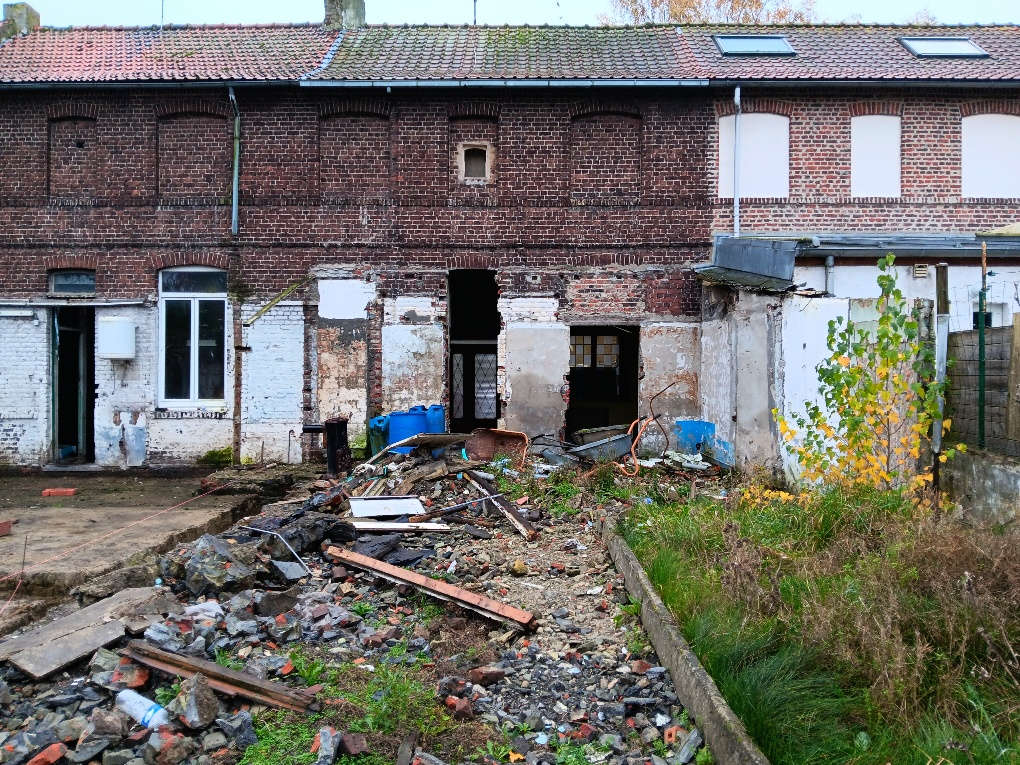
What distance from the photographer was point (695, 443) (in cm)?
1267

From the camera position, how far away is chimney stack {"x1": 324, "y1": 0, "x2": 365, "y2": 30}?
51.5 feet

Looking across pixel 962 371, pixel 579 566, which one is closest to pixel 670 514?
pixel 579 566

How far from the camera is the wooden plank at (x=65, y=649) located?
4.57 metres

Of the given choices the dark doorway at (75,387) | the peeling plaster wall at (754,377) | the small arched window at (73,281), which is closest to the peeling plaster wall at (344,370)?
the small arched window at (73,281)

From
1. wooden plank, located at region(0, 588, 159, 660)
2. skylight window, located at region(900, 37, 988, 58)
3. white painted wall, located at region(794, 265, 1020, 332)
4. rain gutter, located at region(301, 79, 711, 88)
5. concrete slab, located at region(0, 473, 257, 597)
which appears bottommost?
concrete slab, located at region(0, 473, 257, 597)

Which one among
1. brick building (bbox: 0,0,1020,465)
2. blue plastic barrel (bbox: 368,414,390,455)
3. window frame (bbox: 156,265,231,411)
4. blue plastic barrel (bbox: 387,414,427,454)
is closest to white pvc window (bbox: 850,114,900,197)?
brick building (bbox: 0,0,1020,465)

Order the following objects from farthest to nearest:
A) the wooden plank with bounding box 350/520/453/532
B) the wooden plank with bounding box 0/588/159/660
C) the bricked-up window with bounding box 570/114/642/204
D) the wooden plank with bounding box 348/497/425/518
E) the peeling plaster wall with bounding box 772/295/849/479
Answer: the bricked-up window with bounding box 570/114/642/204
the peeling plaster wall with bounding box 772/295/849/479
the wooden plank with bounding box 348/497/425/518
the wooden plank with bounding box 350/520/453/532
the wooden plank with bounding box 0/588/159/660

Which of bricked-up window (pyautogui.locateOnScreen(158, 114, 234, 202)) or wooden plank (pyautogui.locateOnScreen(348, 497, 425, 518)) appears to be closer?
wooden plank (pyautogui.locateOnScreen(348, 497, 425, 518))

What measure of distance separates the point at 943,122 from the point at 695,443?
23.9 ft

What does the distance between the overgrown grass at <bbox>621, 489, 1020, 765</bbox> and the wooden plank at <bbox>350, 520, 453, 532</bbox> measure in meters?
2.99

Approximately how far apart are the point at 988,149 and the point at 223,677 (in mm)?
14779

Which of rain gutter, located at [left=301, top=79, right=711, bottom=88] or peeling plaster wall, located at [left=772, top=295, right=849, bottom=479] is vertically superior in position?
rain gutter, located at [left=301, top=79, right=711, bottom=88]

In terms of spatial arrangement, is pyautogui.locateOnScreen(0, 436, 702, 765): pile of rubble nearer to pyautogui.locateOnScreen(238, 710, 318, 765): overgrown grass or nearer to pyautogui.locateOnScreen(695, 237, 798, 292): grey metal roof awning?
pyautogui.locateOnScreen(238, 710, 318, 765): overgrown grass

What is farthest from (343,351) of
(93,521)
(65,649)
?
(65,649)
